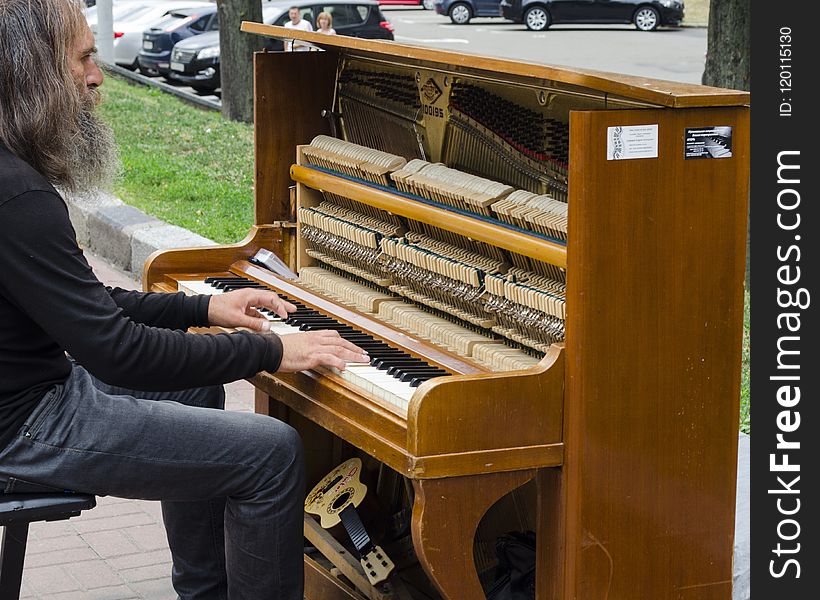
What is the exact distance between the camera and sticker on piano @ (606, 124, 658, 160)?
254 cm

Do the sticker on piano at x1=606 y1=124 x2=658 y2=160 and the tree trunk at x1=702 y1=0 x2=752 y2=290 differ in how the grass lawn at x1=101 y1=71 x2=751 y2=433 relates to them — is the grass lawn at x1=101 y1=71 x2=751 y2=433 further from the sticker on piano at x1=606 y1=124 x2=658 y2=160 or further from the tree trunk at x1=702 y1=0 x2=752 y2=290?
the sticker on piano at x1=606 y1=124 x2=658 y2=160

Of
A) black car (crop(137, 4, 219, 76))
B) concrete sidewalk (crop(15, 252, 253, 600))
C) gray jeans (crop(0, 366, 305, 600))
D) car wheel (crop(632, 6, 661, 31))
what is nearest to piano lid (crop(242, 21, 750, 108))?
gray jeans (crop(0, 366, 305, 600))

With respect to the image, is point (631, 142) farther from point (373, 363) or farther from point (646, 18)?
point (646, 18)

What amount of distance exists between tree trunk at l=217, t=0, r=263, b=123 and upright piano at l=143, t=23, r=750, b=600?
908 centimetres

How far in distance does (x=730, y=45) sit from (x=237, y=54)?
6967mm

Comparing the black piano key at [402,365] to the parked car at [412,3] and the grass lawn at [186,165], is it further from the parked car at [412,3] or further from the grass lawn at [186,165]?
the parked car at [412,3]

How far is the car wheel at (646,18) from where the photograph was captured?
27984 mm

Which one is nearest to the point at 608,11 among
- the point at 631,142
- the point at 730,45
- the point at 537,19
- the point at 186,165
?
the point at 537,19

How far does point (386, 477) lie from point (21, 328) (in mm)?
1540

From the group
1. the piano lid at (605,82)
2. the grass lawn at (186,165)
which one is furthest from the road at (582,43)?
the piano lid at (605,82)

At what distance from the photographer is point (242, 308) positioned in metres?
3.23

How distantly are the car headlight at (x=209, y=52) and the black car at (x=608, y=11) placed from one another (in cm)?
1217

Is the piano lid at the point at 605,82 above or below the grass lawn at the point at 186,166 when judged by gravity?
above

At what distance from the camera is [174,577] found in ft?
11.1
